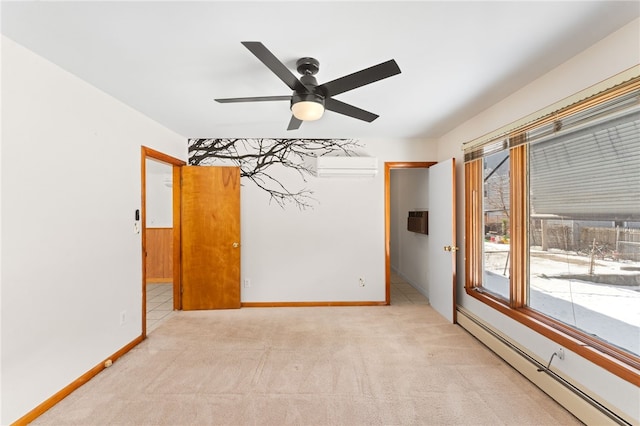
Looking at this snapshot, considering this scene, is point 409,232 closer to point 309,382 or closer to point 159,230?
point 309,382

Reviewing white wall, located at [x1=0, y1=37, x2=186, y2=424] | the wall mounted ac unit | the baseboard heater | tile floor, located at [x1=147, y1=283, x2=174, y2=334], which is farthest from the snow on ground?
tile floor, located at [x1=147, y1=283, x2=174, y2=334]

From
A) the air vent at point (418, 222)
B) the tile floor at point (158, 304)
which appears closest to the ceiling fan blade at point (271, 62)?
the tile floor at point (158, 304)

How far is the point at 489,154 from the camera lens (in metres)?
2.65

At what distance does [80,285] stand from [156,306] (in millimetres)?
1942

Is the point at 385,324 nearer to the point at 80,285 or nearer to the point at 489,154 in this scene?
the point at 489,154

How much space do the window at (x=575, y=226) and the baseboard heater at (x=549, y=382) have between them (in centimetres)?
25

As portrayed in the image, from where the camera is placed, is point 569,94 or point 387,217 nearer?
point 569,94

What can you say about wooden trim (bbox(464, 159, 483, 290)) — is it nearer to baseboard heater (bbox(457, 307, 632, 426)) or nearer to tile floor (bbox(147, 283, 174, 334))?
baseboard heater (bbox(457, 307, 632, 426))

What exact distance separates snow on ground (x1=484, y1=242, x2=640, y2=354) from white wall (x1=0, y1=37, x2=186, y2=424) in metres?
3.59

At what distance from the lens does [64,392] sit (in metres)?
1.91

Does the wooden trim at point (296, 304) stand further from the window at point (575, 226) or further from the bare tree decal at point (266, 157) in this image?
the window at point (575, 226)

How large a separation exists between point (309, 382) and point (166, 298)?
3104 mm

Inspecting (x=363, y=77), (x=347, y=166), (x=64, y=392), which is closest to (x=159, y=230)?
(x=64, y=392)

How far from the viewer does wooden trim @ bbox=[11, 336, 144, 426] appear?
1.68 metres
